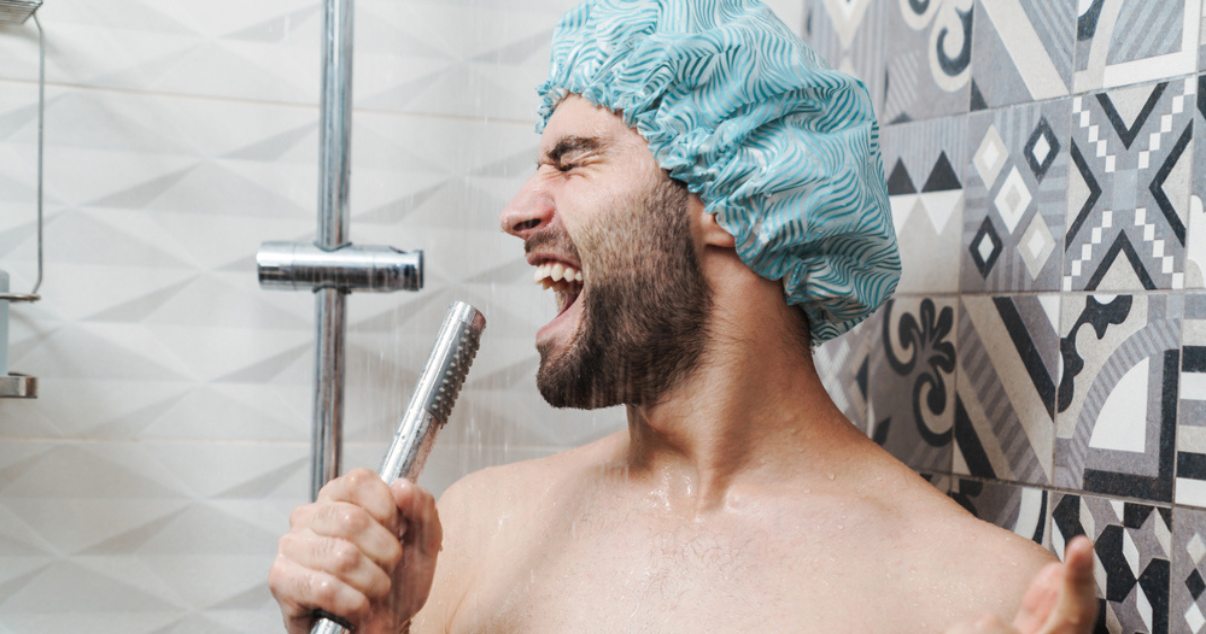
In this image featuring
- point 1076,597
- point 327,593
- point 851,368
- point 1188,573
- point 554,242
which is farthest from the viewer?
point 851,368

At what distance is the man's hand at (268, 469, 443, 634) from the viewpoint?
2.27 feet

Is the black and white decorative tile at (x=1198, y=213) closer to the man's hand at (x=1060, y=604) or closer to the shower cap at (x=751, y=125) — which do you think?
the shower cap at (x=751, y=125)

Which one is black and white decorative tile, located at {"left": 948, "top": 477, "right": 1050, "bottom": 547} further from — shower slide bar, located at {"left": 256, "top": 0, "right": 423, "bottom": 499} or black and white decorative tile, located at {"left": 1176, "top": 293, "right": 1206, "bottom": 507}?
shower slide bar, located at {"left": 256, "top": 0, "right": 423, "bottom": 499}

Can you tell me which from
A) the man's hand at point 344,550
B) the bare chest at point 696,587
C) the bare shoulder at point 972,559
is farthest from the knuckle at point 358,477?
the bare shoulder at point 972,559

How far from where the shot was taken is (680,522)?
0.88 m

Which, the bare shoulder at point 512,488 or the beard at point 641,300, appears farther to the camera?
the bare shoulder at point 512,488

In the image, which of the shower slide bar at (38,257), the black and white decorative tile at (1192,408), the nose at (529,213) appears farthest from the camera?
the shower slide bar at (38,257)

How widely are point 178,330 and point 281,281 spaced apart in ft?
0.77

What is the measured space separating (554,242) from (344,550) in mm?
358

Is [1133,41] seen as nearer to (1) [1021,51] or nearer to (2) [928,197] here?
(1) [1021,51]

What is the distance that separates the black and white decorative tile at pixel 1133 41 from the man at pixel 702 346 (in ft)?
0.74

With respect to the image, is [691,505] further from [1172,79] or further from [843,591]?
[1172,79]

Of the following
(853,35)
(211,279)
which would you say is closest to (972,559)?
(853,35)

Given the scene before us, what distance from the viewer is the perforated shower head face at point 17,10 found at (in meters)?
1.05
